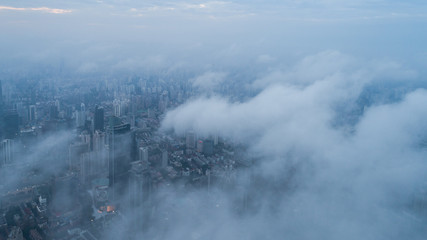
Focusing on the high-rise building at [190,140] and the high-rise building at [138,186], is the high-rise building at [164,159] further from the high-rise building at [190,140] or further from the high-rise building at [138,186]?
the high-rise building at [190,140]

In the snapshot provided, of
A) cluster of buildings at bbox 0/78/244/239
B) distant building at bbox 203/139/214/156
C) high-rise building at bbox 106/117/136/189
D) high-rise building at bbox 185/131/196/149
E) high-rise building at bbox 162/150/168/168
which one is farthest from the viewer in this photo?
high-rise building at bbox 185/131/196/149

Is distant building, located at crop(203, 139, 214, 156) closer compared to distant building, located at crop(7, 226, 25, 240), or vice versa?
distant building, located at crop(7, 226, 25, 240)

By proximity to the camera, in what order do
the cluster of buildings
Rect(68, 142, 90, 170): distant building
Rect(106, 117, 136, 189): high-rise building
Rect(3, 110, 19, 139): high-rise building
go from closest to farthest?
1. the cluster of buildings
2. Rect(106, 117, 136, 189): high-rise building
3. Rect(68, 142, 90, 170): distant building
4. Rect(3, 110, 19, 139): high-rise building

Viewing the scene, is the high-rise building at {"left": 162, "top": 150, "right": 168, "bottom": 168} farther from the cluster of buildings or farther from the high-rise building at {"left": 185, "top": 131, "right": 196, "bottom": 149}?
the high-rise building at {"left": 185, "top": 131, "right": 196, "bottom": 149}

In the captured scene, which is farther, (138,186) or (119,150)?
(119,150)

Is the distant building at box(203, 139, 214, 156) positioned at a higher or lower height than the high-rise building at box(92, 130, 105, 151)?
lower

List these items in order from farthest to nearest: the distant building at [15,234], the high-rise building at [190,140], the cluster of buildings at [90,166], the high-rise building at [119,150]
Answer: the high-rise building at [190,140]
the high-rise building at [119,150]
the cluster of buildings at [90,166]
the distant building at [15,234]

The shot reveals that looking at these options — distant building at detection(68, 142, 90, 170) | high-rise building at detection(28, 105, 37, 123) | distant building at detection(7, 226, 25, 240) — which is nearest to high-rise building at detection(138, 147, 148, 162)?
distant building at detection(68, 142, 90, 170)

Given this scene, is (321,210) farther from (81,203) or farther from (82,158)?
(82,158)

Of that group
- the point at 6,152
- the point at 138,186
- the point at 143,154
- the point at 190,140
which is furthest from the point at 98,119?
the point at 138,186

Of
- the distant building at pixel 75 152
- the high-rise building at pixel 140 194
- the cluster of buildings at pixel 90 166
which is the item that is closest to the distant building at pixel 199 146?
the cluster of buildings at pixel 90 166

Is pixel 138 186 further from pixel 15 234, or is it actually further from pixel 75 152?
pixel 75 152
